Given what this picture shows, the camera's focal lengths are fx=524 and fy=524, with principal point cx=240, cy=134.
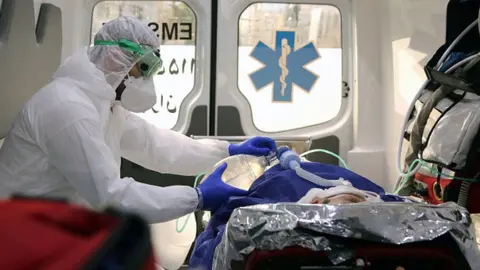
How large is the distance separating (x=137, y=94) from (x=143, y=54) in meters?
0.14

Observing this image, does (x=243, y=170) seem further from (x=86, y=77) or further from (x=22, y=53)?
(x=22, y=53)

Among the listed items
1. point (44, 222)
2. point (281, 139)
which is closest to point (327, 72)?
point (281, 139)

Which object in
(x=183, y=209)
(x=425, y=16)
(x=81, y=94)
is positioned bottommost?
(x=183, y=209)

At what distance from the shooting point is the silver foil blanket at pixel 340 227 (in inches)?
38.1

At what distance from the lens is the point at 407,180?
1.85m

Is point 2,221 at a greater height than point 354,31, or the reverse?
point 354,31

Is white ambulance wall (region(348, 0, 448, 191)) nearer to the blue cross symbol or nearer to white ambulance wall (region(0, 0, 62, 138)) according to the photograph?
the blue cross symbol

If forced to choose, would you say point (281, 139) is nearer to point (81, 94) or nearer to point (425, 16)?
point (425, 16)

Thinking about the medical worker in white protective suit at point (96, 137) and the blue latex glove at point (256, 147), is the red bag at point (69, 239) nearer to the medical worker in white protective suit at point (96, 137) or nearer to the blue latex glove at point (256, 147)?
the medical worker in white protective suit at point (96, 137)

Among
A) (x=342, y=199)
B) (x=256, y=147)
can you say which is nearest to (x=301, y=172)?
(x=342, y=199)

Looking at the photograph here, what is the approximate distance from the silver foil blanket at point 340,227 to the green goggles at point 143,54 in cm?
87

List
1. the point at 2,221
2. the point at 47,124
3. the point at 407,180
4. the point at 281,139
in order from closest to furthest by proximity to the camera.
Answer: the point at 2,221 → the point at 47,124 → the point at 407,180 → the point at 281,139

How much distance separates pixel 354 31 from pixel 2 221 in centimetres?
260

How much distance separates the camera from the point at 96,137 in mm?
1477
